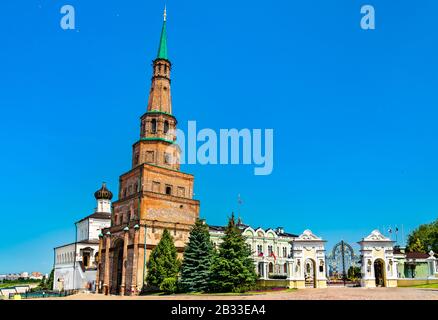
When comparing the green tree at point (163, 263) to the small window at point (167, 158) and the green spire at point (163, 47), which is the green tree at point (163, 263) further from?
the green spire at point (163, 47)

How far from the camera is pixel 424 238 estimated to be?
66.1 metres

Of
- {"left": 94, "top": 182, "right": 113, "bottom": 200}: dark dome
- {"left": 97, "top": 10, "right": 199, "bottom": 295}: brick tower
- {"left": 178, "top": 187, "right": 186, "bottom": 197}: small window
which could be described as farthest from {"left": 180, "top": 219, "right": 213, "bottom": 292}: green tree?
{"left": 94, "top": 182, "right": 113, "bottom": 200}: dark dome

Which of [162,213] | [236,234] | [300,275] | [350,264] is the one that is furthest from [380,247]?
[162,213]

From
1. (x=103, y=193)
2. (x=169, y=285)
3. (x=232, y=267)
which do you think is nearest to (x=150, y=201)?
(x=169, y=285)

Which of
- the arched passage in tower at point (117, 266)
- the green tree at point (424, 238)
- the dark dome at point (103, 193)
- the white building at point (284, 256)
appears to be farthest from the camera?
the dark dome at point (103, 193)

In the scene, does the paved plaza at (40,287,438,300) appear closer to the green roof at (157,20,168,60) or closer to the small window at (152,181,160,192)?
the small window at (152,181,160,192)

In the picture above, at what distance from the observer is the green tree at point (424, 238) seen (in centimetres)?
6128

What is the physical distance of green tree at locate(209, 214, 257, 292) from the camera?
30.6 meters

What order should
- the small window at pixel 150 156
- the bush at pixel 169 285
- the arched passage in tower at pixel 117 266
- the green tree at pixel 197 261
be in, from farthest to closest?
the small window at pixel 150 156 < the arched passage in tower at pixel 117 266 < the bush at pixel 169 285 < the green tree at pixel 197 261

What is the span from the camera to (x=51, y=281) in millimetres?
67000

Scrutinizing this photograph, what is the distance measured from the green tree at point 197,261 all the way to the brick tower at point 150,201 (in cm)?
635

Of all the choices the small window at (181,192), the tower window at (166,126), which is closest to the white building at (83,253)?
the small window at (181,192)
